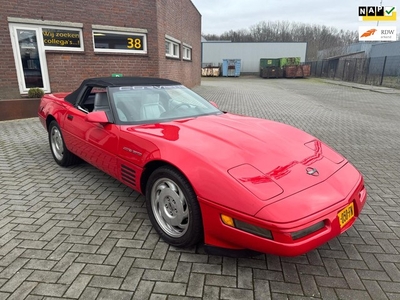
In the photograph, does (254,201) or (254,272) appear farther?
(254,272)

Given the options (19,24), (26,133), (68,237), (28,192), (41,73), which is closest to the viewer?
(68,237)

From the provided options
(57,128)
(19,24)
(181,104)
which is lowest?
(57,128)

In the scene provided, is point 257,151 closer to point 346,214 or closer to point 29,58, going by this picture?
point 346,214

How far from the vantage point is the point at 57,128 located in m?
4.36

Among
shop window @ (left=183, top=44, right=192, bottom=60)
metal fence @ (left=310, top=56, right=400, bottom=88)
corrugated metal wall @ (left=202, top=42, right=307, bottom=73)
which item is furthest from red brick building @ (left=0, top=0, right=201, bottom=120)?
corrugated metal wall @ (left=202, top=42, right=307, bottom=73)

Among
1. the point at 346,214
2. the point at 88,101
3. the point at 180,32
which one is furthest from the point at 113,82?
the point at 180,32

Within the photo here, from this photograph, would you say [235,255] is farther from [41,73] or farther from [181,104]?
[41,73]

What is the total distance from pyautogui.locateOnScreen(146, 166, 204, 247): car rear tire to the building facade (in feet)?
26.1

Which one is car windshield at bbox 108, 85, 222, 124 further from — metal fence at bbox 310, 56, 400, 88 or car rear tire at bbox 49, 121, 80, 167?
metal fence at bbox 310, 56, 400, 88

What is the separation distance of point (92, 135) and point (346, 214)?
2769 millimetres

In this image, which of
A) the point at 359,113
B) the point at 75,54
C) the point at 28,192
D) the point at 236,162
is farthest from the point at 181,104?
the point at 359,113

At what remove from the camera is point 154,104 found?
3.41 metres

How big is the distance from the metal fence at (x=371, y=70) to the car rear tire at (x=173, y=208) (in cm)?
2265

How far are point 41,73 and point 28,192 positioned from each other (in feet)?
21.3
